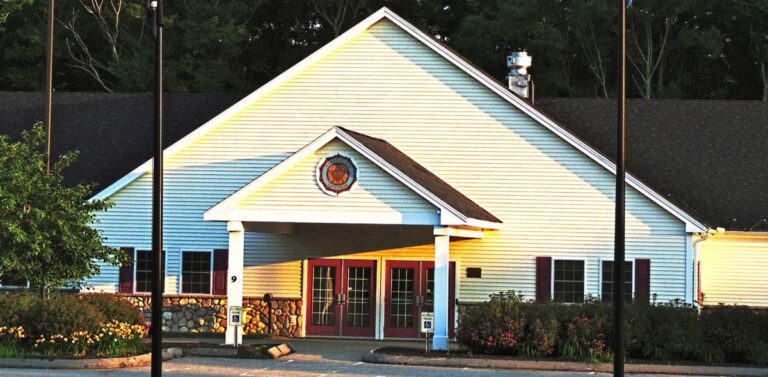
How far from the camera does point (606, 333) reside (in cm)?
2850

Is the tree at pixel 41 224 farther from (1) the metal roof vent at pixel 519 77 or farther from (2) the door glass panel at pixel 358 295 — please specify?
(1) the metal roof vent at pixel 519 77

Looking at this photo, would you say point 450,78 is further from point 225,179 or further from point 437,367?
point 437,367

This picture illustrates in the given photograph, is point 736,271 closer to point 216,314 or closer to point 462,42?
point 216,314

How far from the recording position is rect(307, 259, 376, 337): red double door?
3534 cm

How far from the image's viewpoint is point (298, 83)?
1399 inches

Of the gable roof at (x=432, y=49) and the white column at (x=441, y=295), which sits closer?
the white column at (x=441, y=295)

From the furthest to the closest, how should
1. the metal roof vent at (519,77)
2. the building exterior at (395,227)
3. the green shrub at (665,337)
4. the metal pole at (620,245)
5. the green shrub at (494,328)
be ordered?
the metal roof vent at (519,77), the building exterior at (395,227), the green shrub at (665,337), the green shrub at (494,328), the metal pole at (620,245)

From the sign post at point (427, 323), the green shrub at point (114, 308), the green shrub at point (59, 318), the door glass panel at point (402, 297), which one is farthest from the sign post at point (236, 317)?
the door glass panel at point (402, 297)

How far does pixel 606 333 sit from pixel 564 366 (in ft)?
4.87

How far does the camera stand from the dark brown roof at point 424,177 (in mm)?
30312

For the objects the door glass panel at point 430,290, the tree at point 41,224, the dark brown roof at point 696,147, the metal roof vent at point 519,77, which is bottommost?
the door glass panel at point 430,290

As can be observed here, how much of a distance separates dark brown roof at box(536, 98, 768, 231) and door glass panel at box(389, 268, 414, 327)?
20.8ft

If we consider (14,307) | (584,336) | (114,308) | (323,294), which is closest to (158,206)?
(114,308)

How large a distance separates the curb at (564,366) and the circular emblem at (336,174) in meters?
4.17
